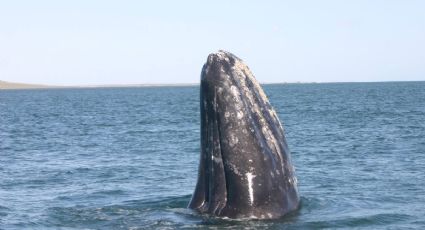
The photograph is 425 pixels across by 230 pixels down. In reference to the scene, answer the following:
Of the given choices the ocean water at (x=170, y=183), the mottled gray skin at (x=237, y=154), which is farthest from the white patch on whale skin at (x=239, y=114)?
the ocean water at (x=170, y=183)

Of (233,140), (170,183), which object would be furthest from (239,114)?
(170,183)

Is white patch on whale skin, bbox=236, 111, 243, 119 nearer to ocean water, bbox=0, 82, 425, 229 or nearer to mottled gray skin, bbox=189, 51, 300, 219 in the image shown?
mottled gray skin, bbox=189, 51, 300, 219

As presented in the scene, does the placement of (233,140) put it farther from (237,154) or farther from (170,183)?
(170,183)

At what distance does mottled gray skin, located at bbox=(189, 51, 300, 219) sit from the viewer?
853 centimetres

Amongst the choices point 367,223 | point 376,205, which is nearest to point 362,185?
point 376,205

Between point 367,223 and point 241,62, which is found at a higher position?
point 241,62

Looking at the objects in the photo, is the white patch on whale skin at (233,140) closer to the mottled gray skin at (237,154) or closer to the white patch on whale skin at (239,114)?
the mottled gray skin at (237,154)

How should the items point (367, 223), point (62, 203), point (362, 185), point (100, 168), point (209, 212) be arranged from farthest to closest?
point (100, 168) < point (362, 185) < point (62, 203) < point (367, 223) < point (209, 212)

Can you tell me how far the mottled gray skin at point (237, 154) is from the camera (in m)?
8.53

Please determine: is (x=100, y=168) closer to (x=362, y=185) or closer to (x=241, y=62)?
(x=362, y=185)

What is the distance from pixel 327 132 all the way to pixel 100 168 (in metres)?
14.1

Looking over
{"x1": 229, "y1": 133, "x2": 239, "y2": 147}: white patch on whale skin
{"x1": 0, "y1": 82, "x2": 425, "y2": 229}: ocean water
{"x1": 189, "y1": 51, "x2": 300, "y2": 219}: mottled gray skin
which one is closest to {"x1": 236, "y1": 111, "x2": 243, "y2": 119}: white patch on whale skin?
{"x1": 189, "y1": 51, "x2": 300, "y2": 219}: mottled gray skin

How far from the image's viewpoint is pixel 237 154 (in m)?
8.55

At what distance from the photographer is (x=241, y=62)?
9055mm
